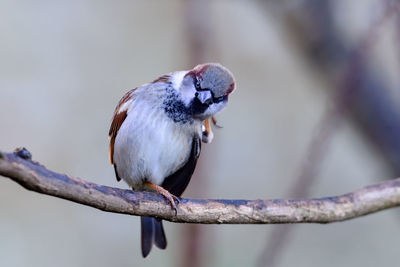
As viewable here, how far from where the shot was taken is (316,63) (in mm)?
3859

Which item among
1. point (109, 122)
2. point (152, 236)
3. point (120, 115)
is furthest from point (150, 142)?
point (109, 122)

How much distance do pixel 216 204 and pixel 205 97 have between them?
0.53 meters

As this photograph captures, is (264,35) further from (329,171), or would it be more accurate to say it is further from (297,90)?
(329,171)

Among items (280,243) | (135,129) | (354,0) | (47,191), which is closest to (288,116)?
(354,0)

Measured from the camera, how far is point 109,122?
532cm

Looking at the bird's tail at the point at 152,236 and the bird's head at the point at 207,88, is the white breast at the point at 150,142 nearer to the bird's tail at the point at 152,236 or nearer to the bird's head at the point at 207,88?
the bird's head at the point at 207,88

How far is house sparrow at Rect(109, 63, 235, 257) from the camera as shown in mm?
2652

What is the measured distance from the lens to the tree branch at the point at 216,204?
6.38 ft

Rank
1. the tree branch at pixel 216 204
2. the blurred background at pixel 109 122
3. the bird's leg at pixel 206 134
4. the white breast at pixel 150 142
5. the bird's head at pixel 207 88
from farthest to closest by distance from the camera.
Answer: the blurred background at pixel 109 122 → the bird's leg at pixel 206 134 → the white breast at pixel 150 142 → the bird's head at pixel 207 88 → the tree branch at pixel 216 204

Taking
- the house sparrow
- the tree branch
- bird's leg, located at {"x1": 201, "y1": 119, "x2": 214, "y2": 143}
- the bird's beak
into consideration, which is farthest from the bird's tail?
the bird's beak

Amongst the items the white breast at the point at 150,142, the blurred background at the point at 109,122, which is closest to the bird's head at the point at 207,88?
the white breast at the point at 150,142

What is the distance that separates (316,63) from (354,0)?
7.15 ft

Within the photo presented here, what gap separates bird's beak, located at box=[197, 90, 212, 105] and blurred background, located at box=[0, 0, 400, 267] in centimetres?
169

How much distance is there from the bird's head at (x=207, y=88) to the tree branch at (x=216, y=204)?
0.46 meters
